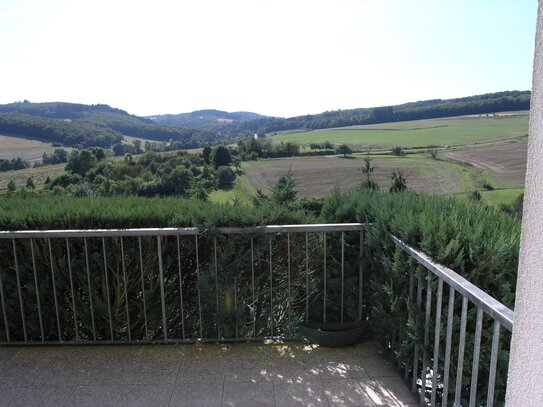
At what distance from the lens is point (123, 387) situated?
3061mm

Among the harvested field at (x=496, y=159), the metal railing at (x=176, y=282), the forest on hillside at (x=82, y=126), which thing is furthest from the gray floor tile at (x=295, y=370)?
the forest on hillside at (x=82, y=126)

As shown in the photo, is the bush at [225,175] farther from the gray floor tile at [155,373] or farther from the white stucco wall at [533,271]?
the white stucco wall at [533,271]

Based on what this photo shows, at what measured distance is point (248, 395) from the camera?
9.72ft

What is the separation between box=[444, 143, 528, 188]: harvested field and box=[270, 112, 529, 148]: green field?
1.13 meters

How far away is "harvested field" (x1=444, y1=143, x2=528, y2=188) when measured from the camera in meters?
33.1

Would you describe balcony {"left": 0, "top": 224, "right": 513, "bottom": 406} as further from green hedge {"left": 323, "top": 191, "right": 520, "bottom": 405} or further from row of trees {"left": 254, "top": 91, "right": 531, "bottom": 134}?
row of trees {"left": 254, "top": 91, "right": 531, "bottom": 134}

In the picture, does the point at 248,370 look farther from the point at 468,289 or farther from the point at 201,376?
the point at 468,289

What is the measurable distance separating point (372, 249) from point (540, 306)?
2.45 m

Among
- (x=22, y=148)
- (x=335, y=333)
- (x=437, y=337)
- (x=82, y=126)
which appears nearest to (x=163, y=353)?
(x=335, y=333)

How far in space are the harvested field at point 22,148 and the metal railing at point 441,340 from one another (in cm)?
5458

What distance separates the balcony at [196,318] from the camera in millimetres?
2994

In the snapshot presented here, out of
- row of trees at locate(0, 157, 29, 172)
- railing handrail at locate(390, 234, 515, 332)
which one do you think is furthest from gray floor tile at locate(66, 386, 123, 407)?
row of trees at locate(0, 157, 29, 172)

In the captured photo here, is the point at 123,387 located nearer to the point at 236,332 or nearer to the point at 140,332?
the point at 140,332

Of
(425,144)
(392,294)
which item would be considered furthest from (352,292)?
(425,144)
